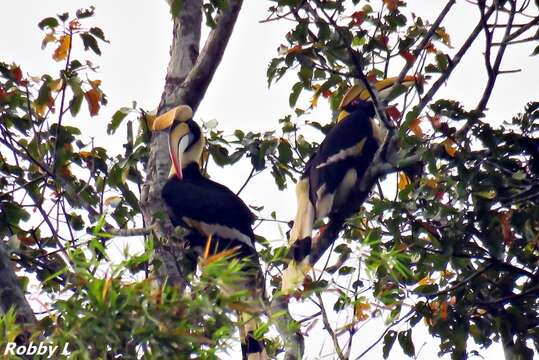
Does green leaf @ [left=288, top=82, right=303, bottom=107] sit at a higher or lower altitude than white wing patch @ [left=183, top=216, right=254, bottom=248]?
higher

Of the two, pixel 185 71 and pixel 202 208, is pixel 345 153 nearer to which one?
pixel 202 208

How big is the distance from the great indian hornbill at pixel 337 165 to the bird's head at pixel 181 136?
0.57m

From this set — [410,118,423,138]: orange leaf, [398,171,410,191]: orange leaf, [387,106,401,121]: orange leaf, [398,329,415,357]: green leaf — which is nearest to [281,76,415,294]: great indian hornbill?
[387,106,401,121]: orange leaf

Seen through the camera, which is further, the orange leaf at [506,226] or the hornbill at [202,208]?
the hornbill at [202,208]

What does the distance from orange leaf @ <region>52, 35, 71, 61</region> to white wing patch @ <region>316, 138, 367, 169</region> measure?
150 centimetres

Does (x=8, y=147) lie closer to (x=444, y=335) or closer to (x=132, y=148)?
(x=132, y=148)

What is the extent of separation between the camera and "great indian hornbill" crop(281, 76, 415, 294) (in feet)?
Answer: 20.5

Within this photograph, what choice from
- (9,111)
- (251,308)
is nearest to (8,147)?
(9,111)

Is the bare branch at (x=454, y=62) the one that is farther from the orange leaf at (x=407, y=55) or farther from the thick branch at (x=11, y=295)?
the thick branch at (x=11, y=295)

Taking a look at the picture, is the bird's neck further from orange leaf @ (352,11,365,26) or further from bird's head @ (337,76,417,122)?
orange leaf @ (352,11,365,26)

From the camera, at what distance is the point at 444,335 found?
499 centimetres

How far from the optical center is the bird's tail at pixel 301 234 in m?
5.35

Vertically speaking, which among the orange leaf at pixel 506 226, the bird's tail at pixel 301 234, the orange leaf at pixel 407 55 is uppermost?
the orange leaf at pixel 407 55

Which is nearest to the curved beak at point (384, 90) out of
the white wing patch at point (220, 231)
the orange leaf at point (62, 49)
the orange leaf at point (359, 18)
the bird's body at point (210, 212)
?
the orange leaf at point (359, 18)
